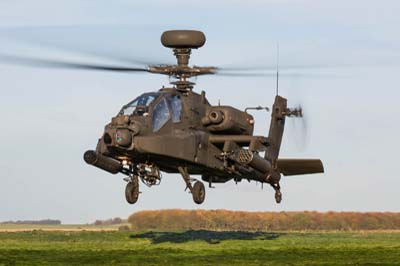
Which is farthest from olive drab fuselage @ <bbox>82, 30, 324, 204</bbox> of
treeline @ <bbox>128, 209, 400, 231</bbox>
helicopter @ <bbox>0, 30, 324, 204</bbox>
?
treeline @ <bbox>128, 209, 400, 231</bbox>

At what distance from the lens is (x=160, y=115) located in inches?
1297

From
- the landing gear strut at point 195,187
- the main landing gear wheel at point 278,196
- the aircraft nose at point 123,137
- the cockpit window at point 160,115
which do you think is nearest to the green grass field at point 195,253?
the main landing gear wheel at point 278,196

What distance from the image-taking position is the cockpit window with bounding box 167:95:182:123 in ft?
110

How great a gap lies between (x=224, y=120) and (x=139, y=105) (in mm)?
3969

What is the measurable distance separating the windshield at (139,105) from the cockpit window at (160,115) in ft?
0.99

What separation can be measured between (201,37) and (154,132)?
387 centimetres

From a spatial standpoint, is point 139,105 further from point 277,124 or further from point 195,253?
point 277,124

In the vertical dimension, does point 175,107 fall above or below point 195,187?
above

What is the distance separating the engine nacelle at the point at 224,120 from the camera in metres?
35.3

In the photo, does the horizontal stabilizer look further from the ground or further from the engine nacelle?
the engine nacelle

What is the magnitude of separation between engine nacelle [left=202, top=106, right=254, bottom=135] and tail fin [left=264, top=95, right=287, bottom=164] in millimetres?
4791

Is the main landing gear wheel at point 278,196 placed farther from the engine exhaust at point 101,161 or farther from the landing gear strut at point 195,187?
the engine exhaust at point 101,161

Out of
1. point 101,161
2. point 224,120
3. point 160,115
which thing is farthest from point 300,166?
point 101,161

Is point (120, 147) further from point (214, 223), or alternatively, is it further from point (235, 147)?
point (214, 223)
